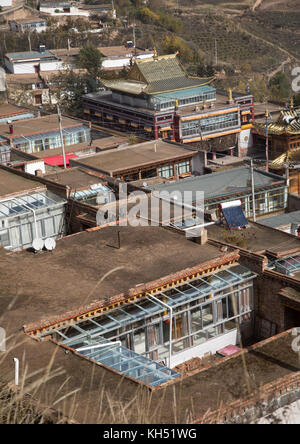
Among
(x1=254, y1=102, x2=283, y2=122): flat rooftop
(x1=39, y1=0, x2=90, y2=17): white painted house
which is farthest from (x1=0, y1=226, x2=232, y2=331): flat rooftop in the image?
(x1=39, y1=0, x2=90, y2=17): white painted house

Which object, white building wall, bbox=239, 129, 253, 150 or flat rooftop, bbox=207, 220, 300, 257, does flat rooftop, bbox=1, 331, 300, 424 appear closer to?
flat rooftop, bbox=207, 220, 300, 257

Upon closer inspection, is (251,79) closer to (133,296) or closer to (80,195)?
(80,195)

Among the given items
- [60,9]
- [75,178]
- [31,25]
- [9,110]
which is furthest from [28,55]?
[75,178]

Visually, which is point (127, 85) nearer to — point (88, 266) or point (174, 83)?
point (174, 83)

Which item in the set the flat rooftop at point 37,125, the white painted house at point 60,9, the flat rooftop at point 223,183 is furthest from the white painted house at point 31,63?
the flat rooftop at point 223,183
